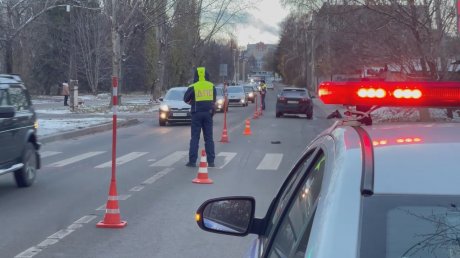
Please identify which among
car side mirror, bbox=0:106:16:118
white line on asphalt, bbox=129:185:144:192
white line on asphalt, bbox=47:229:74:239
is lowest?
white line on asphalt, bbox=129:185:144:192

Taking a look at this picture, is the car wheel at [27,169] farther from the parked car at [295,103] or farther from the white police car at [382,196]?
the parked car at [295,103]

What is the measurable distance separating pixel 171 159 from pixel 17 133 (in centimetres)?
561

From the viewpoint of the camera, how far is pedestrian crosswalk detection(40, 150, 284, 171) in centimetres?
1642

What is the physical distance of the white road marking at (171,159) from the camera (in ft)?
54.0

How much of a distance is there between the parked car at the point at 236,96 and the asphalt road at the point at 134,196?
33.1 meters

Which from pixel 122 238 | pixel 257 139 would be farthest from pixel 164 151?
pixel 122 238

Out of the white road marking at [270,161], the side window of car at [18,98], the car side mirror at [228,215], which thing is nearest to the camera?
the car side mirror at [228,215]

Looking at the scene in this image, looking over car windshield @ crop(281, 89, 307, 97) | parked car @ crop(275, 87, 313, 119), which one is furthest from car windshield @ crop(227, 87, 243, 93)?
car windshield @ crop(281, 89, 307, 97)

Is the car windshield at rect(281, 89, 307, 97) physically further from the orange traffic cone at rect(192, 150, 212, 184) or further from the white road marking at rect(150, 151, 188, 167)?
the orange traffic cone at rect(192, 150, 212, 184)

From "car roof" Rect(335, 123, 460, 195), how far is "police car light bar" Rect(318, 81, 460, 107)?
0.35m

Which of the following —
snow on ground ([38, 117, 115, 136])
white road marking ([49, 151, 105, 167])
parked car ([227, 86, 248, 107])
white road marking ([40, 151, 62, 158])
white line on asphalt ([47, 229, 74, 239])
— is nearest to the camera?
white line on asphalt ([47, 229, 74, 239])

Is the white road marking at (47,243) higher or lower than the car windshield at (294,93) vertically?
lower

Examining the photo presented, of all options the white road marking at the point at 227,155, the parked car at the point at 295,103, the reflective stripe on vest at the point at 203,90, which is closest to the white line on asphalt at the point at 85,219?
the reflective stripe on vest at the point at 203,90

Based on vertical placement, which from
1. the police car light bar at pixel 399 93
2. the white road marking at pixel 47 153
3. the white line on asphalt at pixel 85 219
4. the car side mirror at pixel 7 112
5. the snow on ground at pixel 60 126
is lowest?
the white road marking at pixel 47 153
